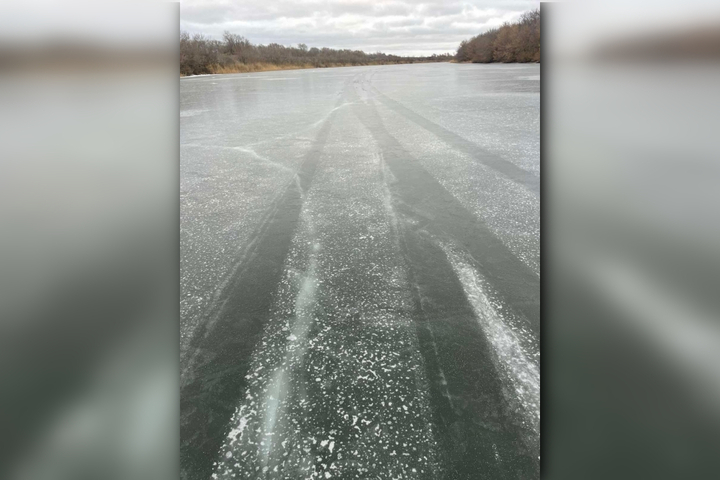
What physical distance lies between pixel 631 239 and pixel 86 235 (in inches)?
16.2

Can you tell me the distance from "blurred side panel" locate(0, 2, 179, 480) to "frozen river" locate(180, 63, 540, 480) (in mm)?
522

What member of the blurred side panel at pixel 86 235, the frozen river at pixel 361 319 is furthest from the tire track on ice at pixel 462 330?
the blurred side panel at pixel 86 235

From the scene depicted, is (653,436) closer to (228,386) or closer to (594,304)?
(594,304)

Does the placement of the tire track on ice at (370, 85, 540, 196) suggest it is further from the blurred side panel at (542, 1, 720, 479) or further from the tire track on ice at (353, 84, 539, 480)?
the blurred side panel at (542, 1, 720, 479)

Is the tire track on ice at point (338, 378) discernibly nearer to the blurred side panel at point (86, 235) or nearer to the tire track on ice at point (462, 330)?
the tire track on ice at point (462, 330)

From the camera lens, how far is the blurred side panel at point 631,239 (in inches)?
12.1

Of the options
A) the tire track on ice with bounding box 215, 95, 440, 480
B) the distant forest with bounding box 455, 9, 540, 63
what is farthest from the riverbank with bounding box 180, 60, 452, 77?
the tire track on ice with bounding box 215, 95, 440, 480

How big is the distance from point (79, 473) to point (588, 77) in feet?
1.60

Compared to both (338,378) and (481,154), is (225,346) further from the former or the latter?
(481,154)

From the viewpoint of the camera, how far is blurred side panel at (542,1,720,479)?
307mm

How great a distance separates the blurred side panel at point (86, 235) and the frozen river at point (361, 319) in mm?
522

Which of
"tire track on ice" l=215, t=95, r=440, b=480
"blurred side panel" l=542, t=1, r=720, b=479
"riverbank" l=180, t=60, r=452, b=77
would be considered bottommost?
"tire track on ice" l=215, t=95, r=440, b=480

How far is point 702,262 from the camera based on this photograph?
32 cm

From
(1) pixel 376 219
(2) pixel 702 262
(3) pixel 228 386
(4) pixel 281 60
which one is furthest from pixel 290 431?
(4) pixel 281 60
